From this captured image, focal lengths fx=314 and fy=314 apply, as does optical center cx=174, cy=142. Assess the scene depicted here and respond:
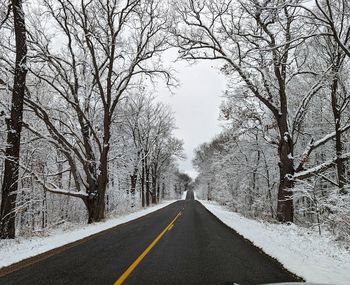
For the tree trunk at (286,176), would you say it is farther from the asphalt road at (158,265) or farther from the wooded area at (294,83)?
the asphalt road at (158,265)

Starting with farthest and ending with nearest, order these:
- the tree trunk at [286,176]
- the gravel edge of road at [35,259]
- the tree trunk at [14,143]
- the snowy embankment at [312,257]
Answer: the tree trunk at [286,176] → the tree trunk at [14,143] → the gravel edge of road at [35,259] → the snowy embankment at [312,257]

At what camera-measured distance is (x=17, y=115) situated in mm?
11820

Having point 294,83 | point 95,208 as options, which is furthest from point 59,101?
point 294,83

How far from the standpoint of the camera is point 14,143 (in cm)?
1165

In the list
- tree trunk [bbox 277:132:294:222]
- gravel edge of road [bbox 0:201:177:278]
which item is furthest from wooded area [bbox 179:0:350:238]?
gravel edge of road [bbox 0:201:177:278]

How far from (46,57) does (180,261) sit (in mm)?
14833

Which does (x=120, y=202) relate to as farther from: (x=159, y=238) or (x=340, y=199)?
(x=340, y=199)

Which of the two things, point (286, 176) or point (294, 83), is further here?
point (294, 83)

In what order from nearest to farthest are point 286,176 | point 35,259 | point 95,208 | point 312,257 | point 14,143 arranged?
point 312,257, point 35,259, point 14,143, point 286,176, point 95,208

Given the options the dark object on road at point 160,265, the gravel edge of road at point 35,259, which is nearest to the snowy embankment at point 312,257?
the dark object on road at point 160,265

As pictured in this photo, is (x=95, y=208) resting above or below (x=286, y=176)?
below

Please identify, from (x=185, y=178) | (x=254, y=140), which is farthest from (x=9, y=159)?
(x=185, y=178)

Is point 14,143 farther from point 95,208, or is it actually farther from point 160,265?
point 95,208

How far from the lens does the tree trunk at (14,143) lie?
1115 cm
